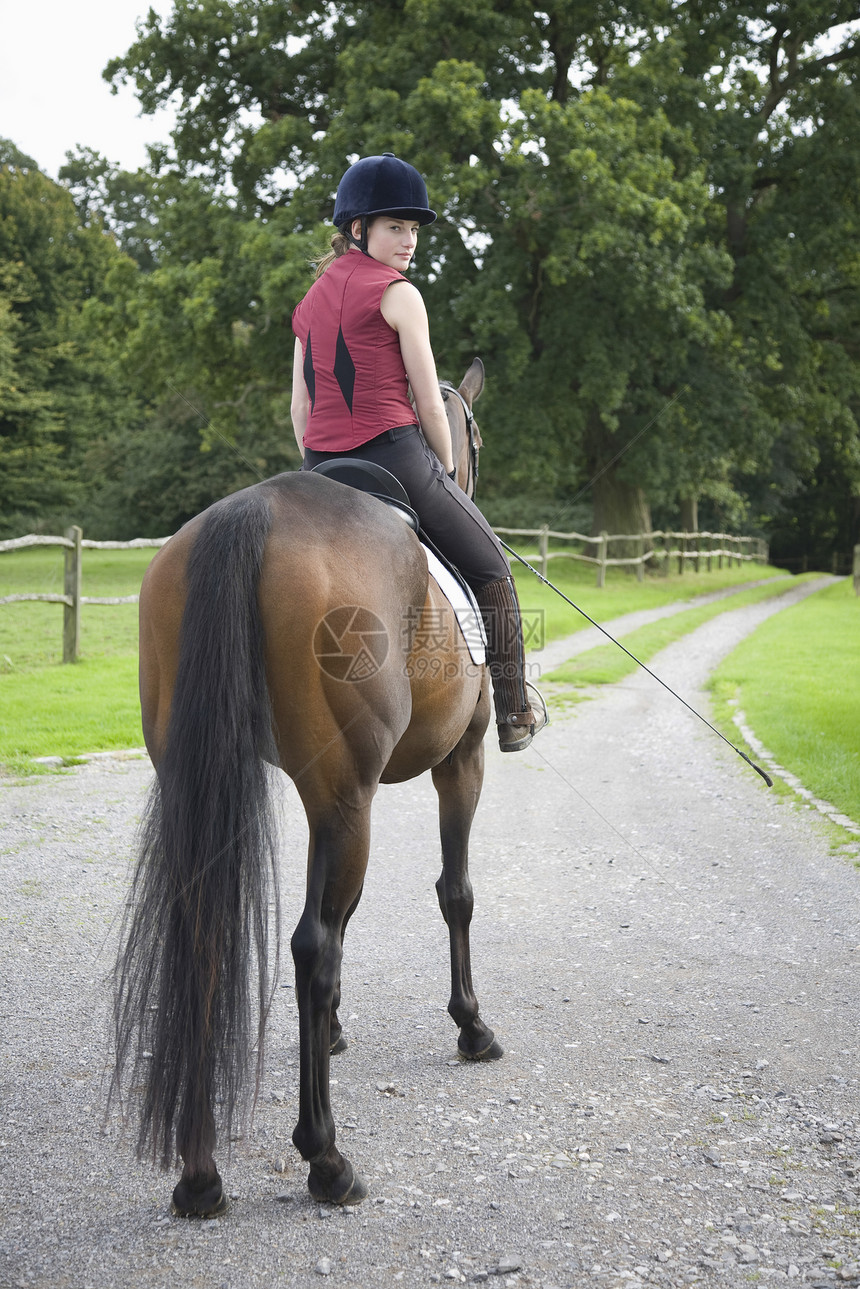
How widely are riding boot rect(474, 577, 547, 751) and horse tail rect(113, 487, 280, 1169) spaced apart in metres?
1.19

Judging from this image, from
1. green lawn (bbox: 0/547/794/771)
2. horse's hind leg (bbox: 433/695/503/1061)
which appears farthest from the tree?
horse's hind leg (bbox: 433/695/503/1061)

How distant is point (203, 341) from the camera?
67.2 ft

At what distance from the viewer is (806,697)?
409 inches

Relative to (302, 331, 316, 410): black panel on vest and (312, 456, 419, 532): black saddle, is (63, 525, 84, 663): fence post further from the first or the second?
(312, 456, 419, 532): black saddle

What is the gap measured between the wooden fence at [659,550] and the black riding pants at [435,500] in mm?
14571

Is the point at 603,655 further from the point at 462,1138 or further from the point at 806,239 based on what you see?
the point at 806,239

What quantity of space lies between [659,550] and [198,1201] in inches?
1052

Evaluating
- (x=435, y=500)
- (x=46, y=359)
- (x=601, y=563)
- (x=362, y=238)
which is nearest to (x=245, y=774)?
(x=435, y=500)

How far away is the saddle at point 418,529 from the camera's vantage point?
10.6ft

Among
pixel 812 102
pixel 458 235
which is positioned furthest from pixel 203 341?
pixel 812 102

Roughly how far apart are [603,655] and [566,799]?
7.18 m

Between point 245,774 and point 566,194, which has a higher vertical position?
point 566,194

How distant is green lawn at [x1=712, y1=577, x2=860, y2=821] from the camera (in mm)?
7645

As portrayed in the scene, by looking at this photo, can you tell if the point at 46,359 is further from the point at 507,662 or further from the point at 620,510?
the point at 507,662
